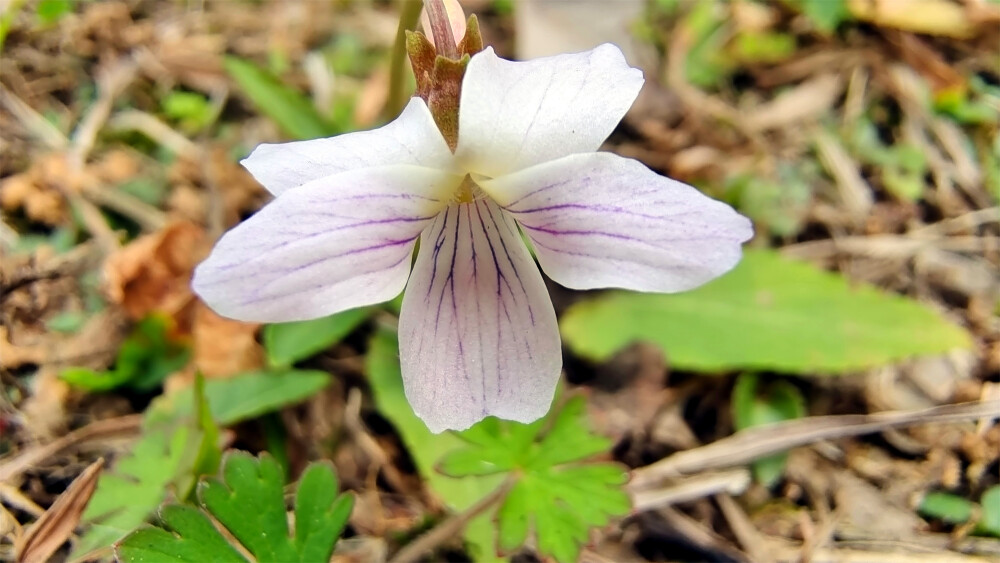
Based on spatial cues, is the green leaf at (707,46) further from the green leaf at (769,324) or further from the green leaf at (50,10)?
the green leaf at (50,10)

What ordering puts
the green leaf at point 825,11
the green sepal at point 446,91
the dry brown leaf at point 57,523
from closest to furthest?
the green sepal at point 446,91 < the dry brown leaf at point 57,523 < the green leaf at point 825,11

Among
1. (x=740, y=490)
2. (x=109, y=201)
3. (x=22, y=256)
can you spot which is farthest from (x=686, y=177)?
(x=22, y=256)

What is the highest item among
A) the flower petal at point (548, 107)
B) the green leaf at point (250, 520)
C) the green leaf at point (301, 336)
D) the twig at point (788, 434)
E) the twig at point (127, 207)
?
the flower petal at point (548, 107)

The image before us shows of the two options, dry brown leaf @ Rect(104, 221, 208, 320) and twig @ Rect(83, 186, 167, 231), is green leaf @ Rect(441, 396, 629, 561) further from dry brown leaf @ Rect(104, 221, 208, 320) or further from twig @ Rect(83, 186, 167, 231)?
twig @ Rect(83, 186, 167, 231)

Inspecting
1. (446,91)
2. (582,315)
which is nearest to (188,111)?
(582,315)

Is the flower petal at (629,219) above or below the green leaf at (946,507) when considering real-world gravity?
above

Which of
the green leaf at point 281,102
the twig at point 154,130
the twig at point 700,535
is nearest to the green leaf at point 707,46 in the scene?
the green leaf at point 281,102

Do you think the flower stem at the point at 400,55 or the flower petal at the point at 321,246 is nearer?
the flower petal at the point at 321,246

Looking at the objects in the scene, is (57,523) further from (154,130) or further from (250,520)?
(154,130)
